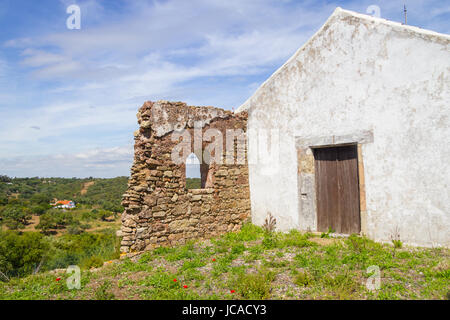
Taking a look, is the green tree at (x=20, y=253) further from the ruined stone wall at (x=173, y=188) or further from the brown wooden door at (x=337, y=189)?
the brown wooden door at (x=337, y=189)

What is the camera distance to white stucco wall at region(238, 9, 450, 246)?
20.0ft

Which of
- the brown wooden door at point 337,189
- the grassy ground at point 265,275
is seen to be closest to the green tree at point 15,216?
the grassy ground at point 265,275

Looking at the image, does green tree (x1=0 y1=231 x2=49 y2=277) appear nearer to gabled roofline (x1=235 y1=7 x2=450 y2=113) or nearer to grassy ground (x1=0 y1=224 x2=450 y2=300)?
grassy ground (x1=0 y1=224 x2=450 y2=300)

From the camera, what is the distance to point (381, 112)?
22.2 ft

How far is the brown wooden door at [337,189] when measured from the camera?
739cm

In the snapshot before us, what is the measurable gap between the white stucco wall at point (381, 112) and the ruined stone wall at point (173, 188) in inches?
55.0

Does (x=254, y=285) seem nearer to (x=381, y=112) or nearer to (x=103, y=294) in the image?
(x=103, y=294)

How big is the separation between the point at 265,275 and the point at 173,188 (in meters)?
3.30

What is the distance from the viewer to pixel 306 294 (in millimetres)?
4328

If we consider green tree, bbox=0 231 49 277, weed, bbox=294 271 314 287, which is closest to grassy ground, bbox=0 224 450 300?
weed, bbox=294 271 314 287

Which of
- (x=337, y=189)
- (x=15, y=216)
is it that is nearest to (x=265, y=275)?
(x=337, y=189)

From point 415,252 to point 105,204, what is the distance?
25254 mm

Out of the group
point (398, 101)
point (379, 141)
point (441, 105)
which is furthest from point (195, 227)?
point (441, 105)

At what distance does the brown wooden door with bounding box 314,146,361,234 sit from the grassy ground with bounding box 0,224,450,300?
2.41 feet
